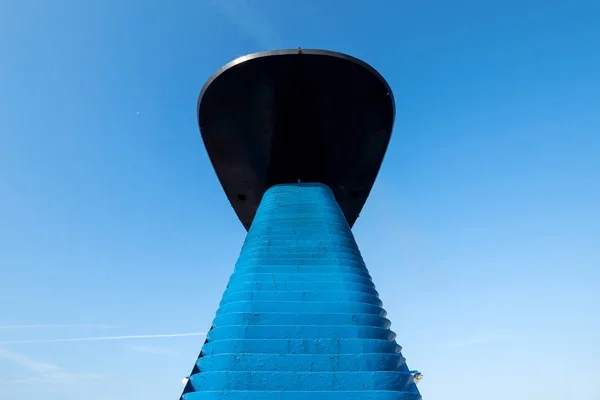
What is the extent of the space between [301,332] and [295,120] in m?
4.71

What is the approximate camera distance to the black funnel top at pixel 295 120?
7344 mm

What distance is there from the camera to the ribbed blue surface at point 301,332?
4.21 m

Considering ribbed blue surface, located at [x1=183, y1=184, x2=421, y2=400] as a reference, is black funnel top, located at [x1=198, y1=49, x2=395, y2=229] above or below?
above

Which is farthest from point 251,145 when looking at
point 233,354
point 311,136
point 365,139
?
point 233,354

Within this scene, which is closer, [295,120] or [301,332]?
[301,332]

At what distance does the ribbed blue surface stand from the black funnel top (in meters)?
2.61

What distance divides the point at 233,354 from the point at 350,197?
6425 mm

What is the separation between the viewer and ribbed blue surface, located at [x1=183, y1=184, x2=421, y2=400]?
166 inches

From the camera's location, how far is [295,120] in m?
8.14

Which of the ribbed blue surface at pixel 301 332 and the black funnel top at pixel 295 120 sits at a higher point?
the black funnel top at pixel 295 120

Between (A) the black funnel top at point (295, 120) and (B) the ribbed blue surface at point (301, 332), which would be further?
(A) the black funnel top at point (295, 120)

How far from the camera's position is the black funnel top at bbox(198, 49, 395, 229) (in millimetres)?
7344

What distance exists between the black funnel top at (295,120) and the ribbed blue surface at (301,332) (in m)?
2.61

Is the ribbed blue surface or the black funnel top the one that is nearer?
the ribbed blue surface
